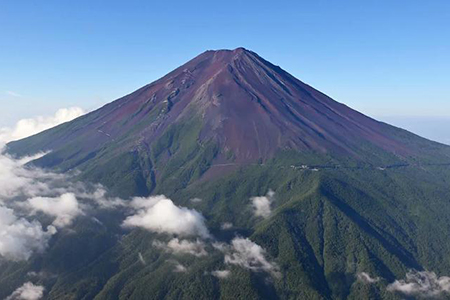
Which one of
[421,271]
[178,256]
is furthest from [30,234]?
[421,271]

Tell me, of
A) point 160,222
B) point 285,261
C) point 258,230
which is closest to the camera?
point 285,261

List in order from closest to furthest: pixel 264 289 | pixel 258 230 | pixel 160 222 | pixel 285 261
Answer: pixel 264 289
pixel 285 261
pixel 258 230
pixel 160 222

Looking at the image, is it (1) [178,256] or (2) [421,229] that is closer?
(1) [178,256]

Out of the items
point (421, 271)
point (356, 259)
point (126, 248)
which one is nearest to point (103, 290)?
point (126, 248)

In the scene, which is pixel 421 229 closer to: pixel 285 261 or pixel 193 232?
pixel 285 261

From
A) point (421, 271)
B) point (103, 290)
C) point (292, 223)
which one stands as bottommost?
point (103, 290)

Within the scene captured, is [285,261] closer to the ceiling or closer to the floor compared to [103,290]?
closer to the ceiling

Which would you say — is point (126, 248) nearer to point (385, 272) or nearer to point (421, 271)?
point (385, 272)

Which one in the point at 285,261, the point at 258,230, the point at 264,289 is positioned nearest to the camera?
the point at 264,289

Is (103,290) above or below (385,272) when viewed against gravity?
below
